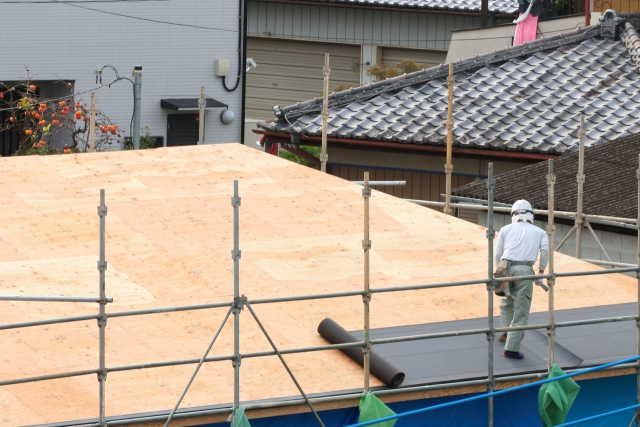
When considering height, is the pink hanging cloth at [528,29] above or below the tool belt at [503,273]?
above

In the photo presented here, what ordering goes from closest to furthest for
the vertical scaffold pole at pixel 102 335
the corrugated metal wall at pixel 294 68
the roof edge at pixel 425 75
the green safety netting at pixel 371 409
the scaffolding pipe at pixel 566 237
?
the vertical scaffold pole at pixel 102 335 < the green safety netting at pixel 371 409 < the scaffolding pipe at pixel 566 237 < the roof edge at pixel 425 75 < the corrugated metal wall at pixel 294 68

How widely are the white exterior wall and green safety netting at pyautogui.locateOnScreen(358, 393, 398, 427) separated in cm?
1782

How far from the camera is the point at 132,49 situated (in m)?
26.6

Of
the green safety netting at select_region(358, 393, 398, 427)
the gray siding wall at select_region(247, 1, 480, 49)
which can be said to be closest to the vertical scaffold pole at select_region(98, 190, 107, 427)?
the green safety netting at select_region(358, 393, 398, 427)

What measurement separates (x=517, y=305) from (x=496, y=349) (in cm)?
60

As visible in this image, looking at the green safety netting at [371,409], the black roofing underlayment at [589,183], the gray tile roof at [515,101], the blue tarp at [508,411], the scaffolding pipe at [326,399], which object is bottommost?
the blue tarp at [508,411]

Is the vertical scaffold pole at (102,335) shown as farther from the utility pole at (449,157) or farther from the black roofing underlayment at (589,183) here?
the utility pole at (449,157)

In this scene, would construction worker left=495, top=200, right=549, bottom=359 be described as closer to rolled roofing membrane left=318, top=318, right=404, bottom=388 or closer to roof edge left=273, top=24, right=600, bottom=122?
rolled roofing membrane left=318, top=318, right=404, bottom=388

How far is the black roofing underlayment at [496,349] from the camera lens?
33.0 feet

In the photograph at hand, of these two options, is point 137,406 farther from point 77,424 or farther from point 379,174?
point 379,174

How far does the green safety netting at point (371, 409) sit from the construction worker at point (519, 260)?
1.71 meters

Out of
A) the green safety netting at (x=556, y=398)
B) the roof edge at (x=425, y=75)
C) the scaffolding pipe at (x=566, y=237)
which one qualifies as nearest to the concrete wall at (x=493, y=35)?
the roof edge at (x=425, y=75)

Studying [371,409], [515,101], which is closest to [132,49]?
[515,101]

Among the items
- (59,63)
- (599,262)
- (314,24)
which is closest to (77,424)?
(599,262)
